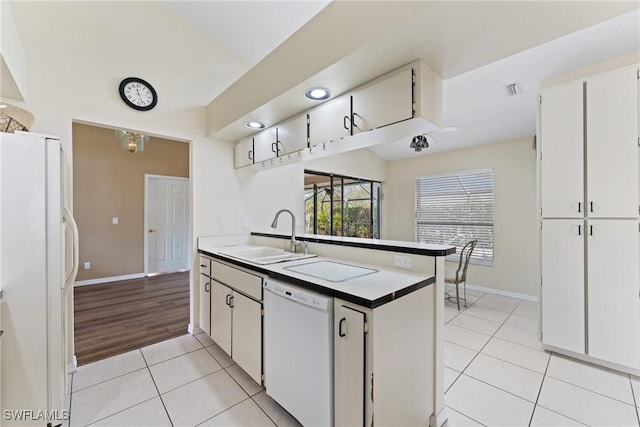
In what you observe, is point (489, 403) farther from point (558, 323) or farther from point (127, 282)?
point (127, 282)

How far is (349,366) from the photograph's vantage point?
1225 millimetres

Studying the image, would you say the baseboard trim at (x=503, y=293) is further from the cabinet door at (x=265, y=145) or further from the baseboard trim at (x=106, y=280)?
the baseboard trim at (x=106, y=280)

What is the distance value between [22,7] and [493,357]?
475cm

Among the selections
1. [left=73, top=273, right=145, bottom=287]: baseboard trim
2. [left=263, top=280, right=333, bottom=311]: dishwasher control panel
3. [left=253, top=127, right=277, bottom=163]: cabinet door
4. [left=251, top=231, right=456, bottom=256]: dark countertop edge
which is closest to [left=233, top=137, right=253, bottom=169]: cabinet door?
[left=253, top=127, right=277, bottom=163]: cabinet door

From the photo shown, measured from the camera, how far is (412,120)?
5.08 feet

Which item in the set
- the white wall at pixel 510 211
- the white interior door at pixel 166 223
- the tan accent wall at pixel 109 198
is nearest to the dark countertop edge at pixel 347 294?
the white wall at pixel 510 211

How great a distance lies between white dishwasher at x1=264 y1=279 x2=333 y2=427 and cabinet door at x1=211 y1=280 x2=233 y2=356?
0.63 meters

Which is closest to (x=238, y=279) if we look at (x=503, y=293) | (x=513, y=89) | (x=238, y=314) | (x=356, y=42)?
(x=238, y=314)

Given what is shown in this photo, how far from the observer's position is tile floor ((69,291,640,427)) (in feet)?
5.43

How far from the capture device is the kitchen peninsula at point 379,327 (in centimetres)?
118

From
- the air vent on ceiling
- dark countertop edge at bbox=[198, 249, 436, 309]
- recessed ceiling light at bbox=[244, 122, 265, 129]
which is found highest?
the air vent on ceiling

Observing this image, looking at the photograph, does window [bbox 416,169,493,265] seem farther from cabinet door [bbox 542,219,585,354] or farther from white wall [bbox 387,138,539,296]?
cabinet door [bbox 542,219,585,354]

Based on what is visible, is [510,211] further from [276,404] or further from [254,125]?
[276,404]

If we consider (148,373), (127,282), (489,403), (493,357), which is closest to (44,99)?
(148,373)
